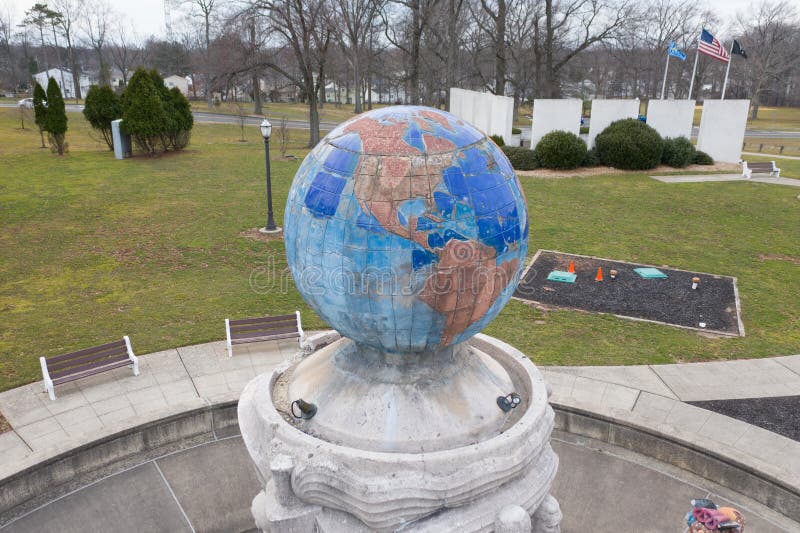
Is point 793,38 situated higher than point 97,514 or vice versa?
point 793,38

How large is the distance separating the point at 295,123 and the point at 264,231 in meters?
36.1

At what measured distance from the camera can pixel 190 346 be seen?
1221 centimetres

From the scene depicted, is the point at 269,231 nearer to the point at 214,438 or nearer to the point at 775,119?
the point at 214,438

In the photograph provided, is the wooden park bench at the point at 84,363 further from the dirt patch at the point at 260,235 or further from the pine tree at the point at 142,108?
the pine tree at the point at 142,108

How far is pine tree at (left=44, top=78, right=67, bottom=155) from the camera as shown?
31.7 meters

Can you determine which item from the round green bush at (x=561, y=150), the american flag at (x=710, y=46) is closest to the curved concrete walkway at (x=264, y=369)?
the round green bush at (x=561, y=150)

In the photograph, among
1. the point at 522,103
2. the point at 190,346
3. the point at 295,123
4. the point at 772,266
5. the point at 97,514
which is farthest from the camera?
the point at 522,103

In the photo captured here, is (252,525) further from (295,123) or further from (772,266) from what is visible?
(295,123)

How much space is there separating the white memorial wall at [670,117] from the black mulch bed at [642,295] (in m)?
18.1

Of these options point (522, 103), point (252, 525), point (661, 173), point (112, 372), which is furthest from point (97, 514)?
point (522, 103)

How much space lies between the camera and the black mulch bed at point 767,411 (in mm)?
9750

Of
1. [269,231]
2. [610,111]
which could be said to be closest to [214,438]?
[269,231]

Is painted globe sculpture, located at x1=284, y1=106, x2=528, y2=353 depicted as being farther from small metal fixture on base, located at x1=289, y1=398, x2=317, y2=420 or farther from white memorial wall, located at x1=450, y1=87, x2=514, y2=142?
white memorial wall, located at x1=450, y1=87, x2=514, y2=142

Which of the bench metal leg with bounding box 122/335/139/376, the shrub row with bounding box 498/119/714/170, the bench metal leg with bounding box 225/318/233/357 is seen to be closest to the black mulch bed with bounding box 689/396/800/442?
the bench metal leg with bounding box 225/318/233/357
